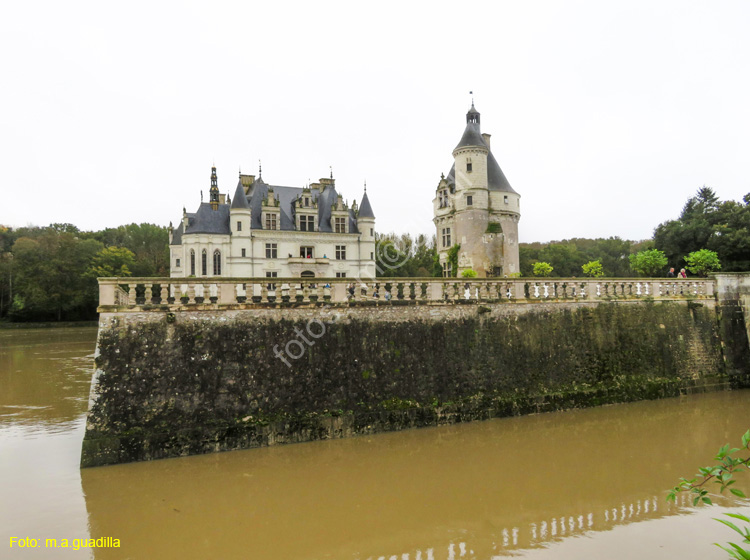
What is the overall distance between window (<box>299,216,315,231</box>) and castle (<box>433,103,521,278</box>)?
10142 mm

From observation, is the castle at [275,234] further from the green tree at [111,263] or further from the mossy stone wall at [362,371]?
the mossy stone wall at [362,371]

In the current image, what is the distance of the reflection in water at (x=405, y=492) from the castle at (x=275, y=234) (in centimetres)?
2301

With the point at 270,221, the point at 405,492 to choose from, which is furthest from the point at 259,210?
the point at 405,492

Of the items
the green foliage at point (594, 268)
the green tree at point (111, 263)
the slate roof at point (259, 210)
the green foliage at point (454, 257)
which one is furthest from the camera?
the green tree at point (111, 263)

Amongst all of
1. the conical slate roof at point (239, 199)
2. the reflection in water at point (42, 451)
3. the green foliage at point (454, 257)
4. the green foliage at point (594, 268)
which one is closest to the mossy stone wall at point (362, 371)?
the reflection in water at point (42, 451)

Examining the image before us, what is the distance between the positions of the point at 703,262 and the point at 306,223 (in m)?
22.8

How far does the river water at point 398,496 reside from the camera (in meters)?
6.78

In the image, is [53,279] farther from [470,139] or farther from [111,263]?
[470,139]

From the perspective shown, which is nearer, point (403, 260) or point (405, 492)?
point (405, 492)

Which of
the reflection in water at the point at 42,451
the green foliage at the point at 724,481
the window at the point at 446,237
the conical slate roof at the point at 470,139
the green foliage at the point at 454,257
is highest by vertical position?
the conical slate roof at the point at 470,139

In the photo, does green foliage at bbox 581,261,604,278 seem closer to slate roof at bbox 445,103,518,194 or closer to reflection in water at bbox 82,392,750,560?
slate roof at bbox 445,103,518,194

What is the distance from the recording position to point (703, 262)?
1927cm

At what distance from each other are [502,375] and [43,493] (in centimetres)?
981

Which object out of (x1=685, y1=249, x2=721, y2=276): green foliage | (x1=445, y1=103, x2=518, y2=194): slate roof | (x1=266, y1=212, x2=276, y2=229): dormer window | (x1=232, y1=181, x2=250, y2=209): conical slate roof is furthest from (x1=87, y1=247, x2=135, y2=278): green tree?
(x1=685, y1=249, x2=721, y2=276): green foliage
